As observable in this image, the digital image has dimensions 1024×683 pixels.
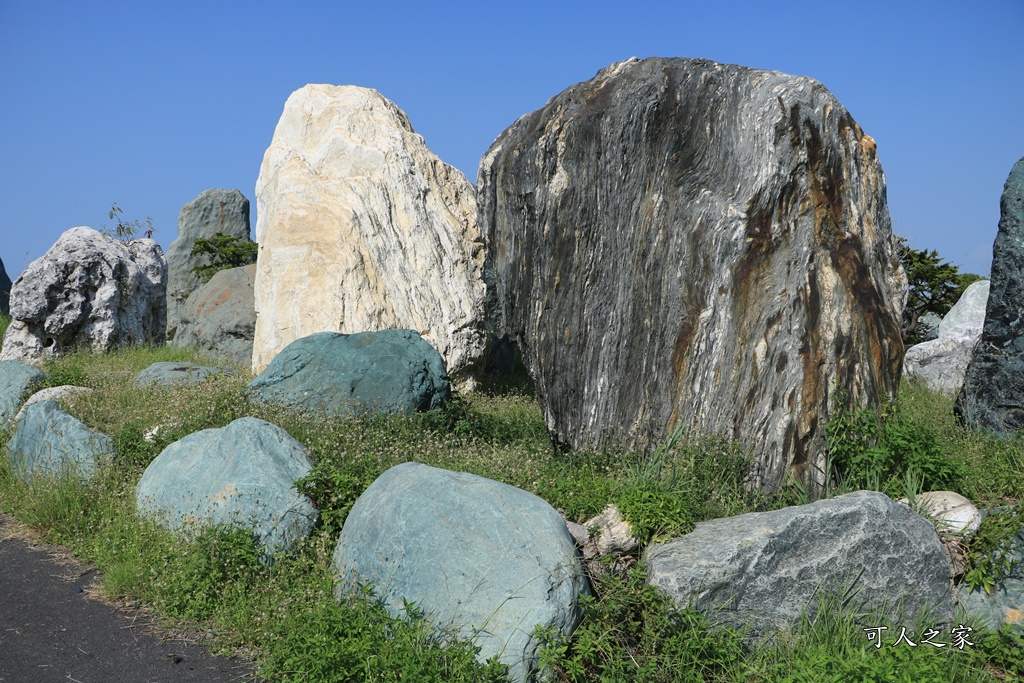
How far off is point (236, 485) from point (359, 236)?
266 inches

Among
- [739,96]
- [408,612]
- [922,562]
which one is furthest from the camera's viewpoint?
[739,96]

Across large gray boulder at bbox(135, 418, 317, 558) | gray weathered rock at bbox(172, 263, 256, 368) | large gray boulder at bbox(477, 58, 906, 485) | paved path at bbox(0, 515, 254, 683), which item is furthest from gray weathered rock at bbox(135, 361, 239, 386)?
large gray boulder at bbox(477, 58, 906, 485)

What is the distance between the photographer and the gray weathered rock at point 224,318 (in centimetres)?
1614

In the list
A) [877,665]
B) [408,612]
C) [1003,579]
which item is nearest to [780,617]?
[877,665]

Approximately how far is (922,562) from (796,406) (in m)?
1.76

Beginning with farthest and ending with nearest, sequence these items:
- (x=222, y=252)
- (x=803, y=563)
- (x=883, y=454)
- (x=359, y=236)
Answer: (x=222, y=252) < (x=359, y=236) < (x=883, y=454) < (x=803, y=563)

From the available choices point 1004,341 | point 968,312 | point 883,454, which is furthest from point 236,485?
point 968,312

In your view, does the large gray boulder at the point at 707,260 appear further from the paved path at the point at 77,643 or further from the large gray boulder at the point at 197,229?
the large gray boulder at the point at 197,229

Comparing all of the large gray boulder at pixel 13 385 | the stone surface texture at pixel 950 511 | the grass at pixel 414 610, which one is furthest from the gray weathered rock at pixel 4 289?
the stone surface texture at pixel 950 511

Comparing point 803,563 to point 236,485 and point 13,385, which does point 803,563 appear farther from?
point 13,385

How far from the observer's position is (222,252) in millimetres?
22484

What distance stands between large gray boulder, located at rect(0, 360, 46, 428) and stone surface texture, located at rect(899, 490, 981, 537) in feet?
34.4

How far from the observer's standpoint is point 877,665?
16.9 ft

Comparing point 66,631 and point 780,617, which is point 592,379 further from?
point 66,631
